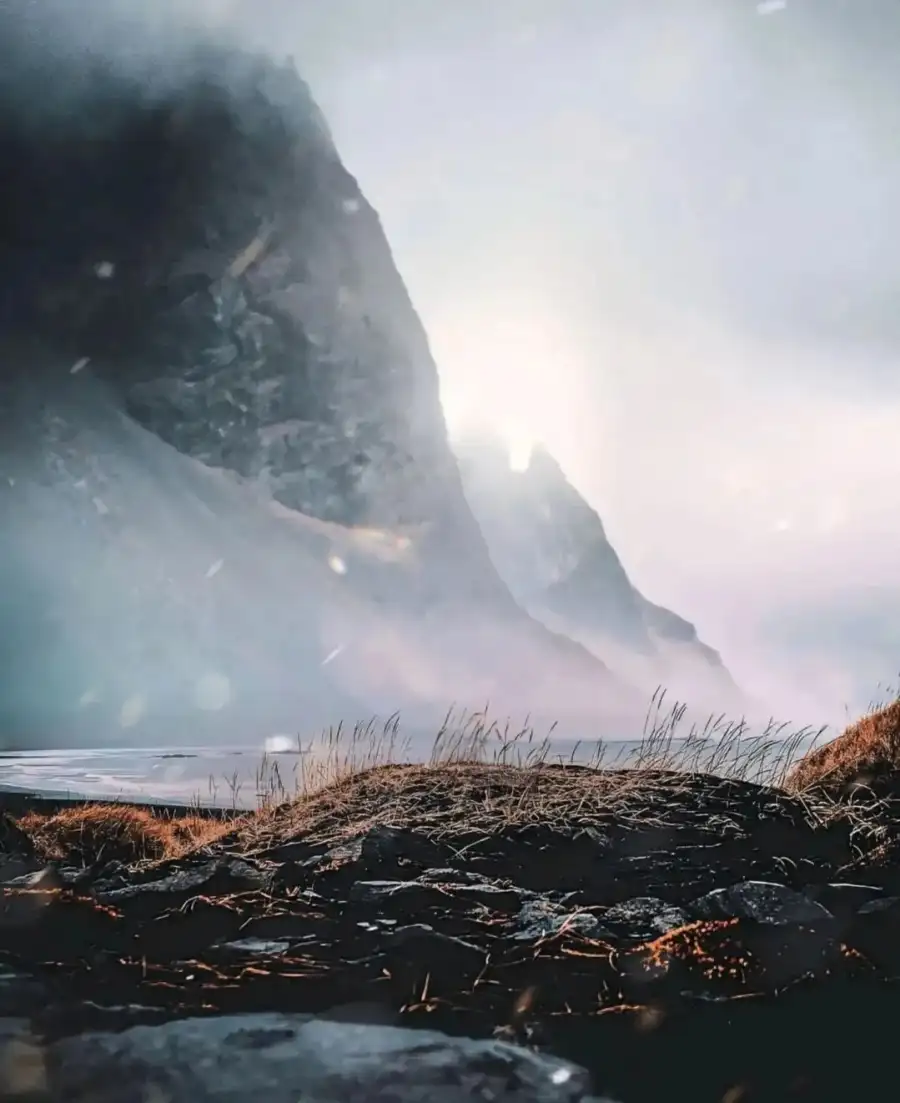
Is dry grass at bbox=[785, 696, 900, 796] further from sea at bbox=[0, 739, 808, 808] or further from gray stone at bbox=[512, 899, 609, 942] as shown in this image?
gray stone at bbox=[512, 899, 609, 942]

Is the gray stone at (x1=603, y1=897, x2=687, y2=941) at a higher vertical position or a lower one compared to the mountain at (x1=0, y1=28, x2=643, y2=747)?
lower

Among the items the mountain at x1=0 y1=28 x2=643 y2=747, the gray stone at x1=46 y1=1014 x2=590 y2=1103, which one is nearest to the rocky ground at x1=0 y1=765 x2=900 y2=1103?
the gray stone at x1=46 y1=1014 x2=590 y2=1103

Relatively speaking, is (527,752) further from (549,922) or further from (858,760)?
(549,922)

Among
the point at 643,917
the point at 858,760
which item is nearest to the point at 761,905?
the point at 643,917

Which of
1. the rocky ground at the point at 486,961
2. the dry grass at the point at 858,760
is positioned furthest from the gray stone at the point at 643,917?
the dry grass at the point at 858,760

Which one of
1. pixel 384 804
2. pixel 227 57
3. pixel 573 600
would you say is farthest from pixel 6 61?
pixel 384 804

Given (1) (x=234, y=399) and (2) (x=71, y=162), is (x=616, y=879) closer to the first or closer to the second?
(2) (x=71, y=162)
